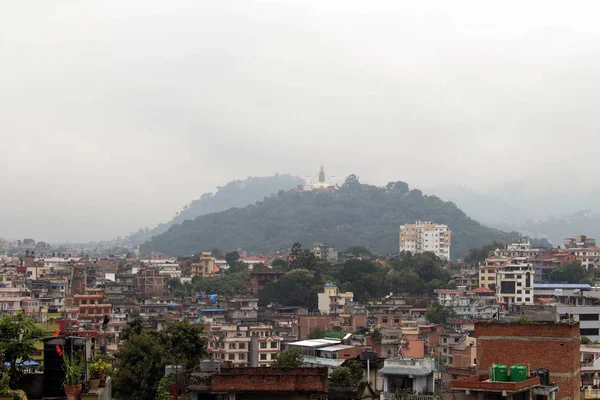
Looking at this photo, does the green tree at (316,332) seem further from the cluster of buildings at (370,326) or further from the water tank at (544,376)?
the water tank at (544,376)

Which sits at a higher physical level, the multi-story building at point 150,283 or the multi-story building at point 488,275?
the multi-story building at point 488,275

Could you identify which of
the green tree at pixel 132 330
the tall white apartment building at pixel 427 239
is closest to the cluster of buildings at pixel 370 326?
the green tree at pixel 132 330

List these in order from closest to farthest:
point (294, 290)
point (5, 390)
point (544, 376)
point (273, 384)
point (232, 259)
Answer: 1. point (5, 390)
2. point (273, 384)
3. point (544, 376)
4. point (294, 290)
5. point (232, 259)

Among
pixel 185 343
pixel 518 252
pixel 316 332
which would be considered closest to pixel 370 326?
pixel 316 332

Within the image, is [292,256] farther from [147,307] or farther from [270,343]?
[270,343]

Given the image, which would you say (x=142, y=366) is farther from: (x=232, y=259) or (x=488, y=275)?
(x=232, y=259)

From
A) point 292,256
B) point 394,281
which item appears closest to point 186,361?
point 394,281
